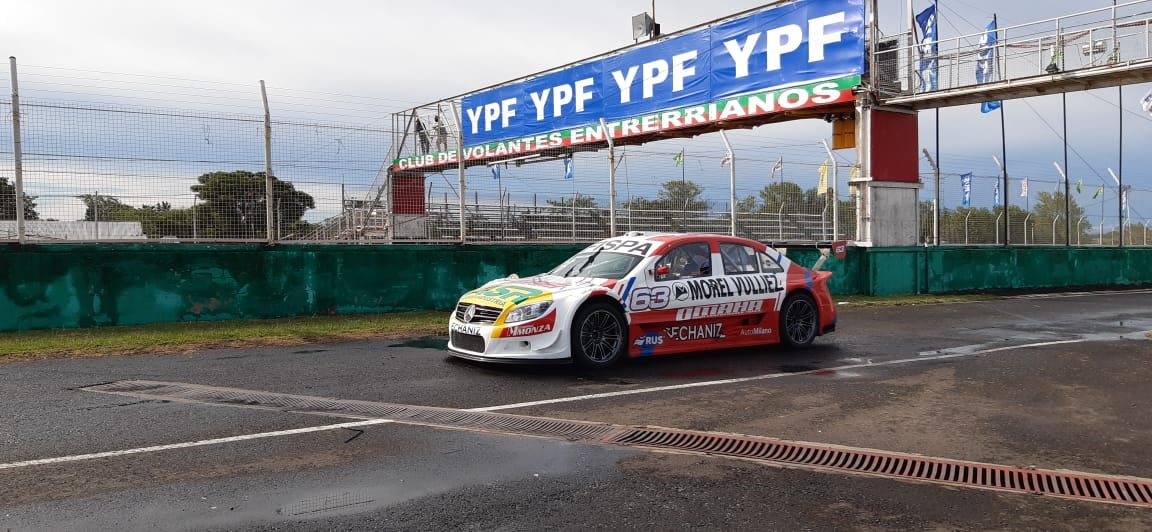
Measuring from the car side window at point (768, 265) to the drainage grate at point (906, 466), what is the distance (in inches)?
175

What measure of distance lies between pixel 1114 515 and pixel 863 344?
653cm

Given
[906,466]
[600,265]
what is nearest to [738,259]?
[600,265]

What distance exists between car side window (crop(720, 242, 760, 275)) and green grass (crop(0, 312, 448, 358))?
4296 millimetres

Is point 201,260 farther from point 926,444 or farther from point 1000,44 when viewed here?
point 1000,44

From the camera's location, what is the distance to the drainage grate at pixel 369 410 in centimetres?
560

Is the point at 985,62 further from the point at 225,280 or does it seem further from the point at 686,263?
the point at 225,280

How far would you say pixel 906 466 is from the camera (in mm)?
4797

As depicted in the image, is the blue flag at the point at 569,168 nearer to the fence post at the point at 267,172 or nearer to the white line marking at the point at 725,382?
the fence post at the point at 267,172

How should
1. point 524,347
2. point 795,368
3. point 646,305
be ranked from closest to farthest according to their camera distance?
point 524,347 < point 795,368 < point 646,305

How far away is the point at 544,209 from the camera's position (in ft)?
51.9

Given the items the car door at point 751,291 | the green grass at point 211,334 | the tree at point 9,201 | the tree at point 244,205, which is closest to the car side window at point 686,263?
the car door at point 751,291

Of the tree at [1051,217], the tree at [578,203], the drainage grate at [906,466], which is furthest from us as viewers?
the tree at [1051,217]

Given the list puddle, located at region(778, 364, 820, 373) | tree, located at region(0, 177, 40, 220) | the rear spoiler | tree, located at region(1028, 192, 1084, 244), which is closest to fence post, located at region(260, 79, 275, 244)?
tree, located at region(0, 177, 40, 220)

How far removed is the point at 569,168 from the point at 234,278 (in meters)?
7.24
